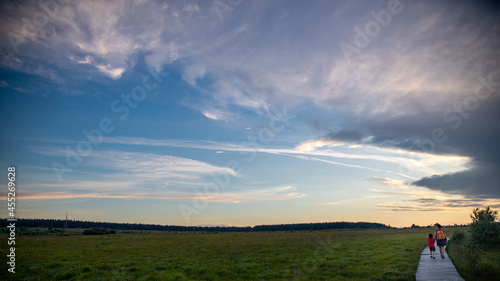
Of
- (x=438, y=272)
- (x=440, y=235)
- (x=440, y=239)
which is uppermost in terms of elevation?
(x=440, y=235)

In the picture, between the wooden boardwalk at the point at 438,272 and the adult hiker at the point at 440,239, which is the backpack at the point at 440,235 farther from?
the wooden boardwalk at the point at 438,272

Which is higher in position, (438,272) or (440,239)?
(440,239)

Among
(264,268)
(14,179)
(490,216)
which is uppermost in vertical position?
(14,179)

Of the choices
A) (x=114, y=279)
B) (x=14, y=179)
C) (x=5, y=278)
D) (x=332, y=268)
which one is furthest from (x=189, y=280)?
(x=14, y=179)

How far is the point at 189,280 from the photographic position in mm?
17578

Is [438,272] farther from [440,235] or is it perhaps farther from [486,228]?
[486,228]

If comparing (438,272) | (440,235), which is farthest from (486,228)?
(438,272)

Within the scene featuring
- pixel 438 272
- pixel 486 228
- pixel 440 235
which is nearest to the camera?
pixel 438 272

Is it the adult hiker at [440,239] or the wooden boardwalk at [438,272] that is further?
the adult hiker at [440,239]

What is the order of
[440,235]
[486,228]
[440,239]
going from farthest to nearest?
[486,228]
[440,235]
[440,239]

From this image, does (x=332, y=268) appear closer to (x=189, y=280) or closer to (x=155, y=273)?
(x=189, y=280)

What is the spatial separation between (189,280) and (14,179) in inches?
586

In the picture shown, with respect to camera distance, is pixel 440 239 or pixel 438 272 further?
pixel 440 239

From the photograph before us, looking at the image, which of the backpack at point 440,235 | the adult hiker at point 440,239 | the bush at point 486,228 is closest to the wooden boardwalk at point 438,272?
the adult hiker at point 440,239
